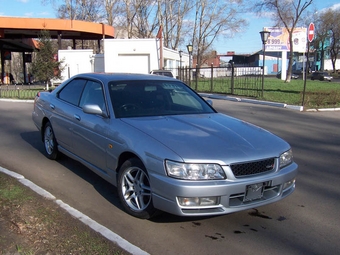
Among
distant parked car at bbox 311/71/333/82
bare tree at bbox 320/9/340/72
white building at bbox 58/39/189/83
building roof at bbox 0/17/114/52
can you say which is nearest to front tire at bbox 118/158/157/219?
white building at bbox 58/39/189/83

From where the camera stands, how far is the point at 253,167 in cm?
388

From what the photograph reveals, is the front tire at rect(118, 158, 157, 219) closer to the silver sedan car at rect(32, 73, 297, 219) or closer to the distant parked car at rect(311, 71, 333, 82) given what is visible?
the silver sedan car at rect(32, 73, 297, 219)

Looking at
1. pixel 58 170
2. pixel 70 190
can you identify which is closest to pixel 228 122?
pixel 70 190

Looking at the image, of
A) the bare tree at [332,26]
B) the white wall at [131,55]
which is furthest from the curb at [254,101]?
the bare tree at [332,26]

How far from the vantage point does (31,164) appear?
6.55 m

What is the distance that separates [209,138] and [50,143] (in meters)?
3.62

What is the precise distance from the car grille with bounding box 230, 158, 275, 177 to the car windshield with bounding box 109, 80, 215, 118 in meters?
1.53

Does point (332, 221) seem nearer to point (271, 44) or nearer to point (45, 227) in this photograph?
point (45, 227)

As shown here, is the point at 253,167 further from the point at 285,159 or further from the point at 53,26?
the point at 53,26

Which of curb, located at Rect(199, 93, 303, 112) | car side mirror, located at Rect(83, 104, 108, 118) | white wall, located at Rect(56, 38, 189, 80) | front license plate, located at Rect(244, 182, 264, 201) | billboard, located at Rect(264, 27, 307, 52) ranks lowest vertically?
curb, located at Rect(199, 93, 303, 112)

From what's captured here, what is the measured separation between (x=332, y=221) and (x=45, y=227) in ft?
10.4

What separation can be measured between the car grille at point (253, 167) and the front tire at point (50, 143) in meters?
3.68

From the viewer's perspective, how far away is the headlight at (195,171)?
3.69m

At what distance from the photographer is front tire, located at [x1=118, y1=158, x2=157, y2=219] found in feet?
13.6
